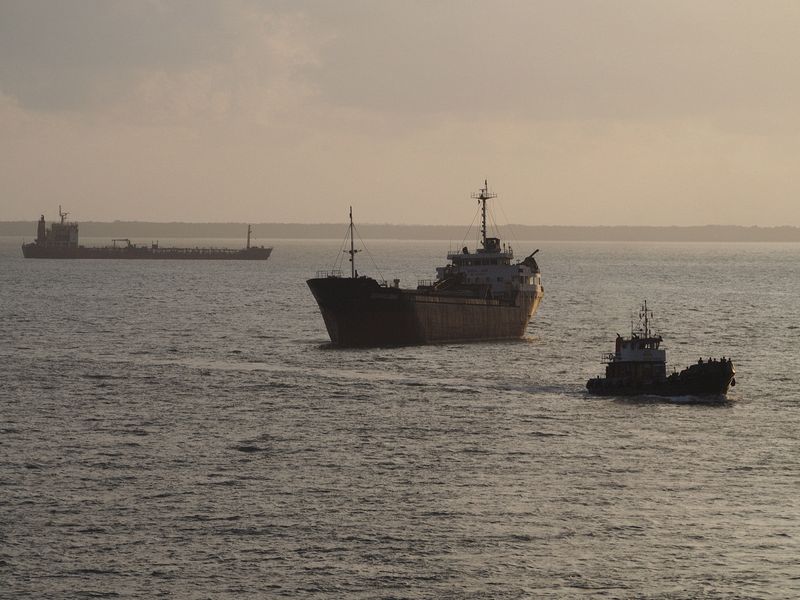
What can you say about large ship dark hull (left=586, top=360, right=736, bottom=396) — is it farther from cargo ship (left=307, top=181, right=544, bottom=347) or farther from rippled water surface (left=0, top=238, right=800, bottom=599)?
cargo ship (left=307, top=181, right=544, bottom=347)

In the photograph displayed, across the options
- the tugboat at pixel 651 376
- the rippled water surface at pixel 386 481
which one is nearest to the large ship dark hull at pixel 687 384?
the tugboat at pixel 651 376

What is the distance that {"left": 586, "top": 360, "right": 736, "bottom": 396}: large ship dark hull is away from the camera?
75.6 metres

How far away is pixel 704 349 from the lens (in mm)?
109188

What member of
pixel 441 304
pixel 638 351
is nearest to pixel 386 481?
pixel 638 351

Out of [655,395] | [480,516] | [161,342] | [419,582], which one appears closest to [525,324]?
[161,342]

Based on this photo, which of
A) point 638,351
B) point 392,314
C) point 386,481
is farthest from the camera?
point 392,314


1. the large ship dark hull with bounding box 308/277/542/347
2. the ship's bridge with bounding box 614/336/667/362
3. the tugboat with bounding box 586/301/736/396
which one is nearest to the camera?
the tugboat with bounding box 586/301/736/396

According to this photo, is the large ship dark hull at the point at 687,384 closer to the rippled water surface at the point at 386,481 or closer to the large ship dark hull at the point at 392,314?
the rippled water surface at the point at 386,481

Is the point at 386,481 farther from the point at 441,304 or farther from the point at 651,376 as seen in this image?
the point at 441,304

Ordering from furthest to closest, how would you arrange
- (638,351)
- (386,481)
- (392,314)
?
1. (392,314)
2. (638,351)
3. (386,481)

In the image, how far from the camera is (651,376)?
3034 inches

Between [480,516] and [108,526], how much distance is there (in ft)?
45.4

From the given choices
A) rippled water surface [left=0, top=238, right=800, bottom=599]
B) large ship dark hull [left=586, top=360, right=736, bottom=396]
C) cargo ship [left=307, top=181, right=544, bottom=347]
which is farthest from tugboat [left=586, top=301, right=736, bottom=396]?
cargo ship [left=307, top=181, right=544, bottom=347]

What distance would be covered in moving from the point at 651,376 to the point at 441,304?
3433 centimetres
